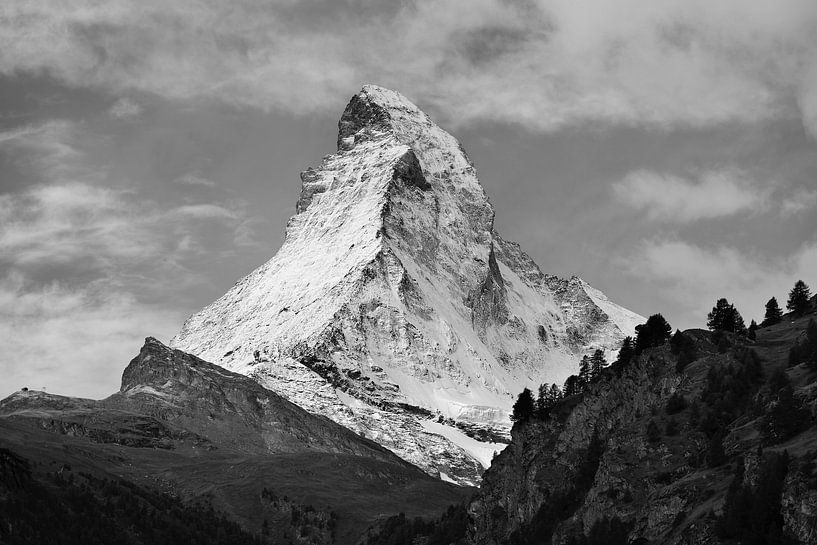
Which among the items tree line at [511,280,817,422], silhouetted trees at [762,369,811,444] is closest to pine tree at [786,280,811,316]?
tree line at [511,280,817,422]

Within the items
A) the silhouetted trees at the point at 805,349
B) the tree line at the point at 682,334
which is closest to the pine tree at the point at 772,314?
the tree line at the point at 682,334

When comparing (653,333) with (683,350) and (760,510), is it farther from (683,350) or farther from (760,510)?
(760,510)

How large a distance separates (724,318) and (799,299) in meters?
10.7

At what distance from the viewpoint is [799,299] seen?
175 metres

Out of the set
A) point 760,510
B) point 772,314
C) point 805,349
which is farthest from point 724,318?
point 760,510

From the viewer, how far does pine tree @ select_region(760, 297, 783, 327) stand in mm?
173363

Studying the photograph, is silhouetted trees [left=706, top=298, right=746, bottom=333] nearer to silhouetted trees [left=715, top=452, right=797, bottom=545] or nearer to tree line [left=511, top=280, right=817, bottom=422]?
tree line [left=511, top=280, right=817, bottom=422]

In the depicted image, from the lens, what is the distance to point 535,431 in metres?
166

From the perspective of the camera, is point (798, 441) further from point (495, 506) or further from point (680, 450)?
point (495, 506)

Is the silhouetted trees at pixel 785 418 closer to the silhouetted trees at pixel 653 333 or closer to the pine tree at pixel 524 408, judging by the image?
the silhouetted trees at pixel 653 333

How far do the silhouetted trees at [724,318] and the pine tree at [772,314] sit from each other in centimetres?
350

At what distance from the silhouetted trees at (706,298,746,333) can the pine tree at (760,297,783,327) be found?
350 cm

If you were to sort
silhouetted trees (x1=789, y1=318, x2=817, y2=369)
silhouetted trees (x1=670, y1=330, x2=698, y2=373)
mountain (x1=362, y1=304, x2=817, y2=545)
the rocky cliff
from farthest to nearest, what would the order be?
1. silhouetted trees (x1=670, y1=330, x2=698, y2=373)
2. silhouetted trees (x1=789, y1=318, x2=817, y2=369)
3. mountain (x1=362, y1=304, x2=817, y2=545)
4. the rocky cliff

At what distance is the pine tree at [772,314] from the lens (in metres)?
173
